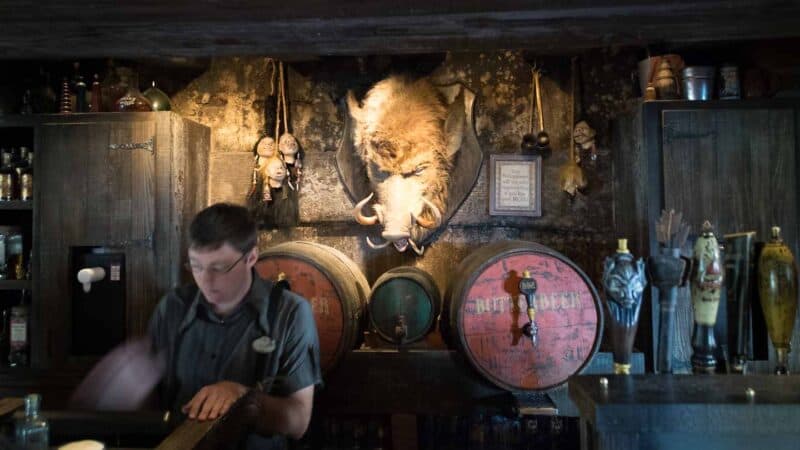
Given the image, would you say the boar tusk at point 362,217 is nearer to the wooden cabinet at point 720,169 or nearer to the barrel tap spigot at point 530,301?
the barrel tap spigot at point 530,301

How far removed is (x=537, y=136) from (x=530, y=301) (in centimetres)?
125

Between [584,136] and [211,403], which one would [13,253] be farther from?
[584,136]

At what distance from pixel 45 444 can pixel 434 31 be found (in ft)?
4.69

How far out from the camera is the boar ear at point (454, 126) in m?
3.37

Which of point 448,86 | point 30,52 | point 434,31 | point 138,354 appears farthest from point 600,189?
point 30,52

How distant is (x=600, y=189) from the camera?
337cm

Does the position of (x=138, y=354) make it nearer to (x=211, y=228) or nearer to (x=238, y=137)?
(x=211, y=228)

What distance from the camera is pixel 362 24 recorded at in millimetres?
1432

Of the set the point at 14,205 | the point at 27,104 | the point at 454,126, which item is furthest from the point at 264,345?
the point at 27,104

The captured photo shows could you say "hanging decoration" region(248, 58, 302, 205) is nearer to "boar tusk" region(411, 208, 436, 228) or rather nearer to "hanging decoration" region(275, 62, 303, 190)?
"hanging decoration" region(275, 62, 303, 190)

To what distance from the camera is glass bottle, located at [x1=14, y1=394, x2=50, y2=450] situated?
1295 millimetres

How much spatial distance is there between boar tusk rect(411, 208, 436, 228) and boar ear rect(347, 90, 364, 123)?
72 cm

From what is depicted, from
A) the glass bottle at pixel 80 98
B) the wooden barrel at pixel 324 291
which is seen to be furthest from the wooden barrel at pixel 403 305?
the glass bottle at pixel 80 98

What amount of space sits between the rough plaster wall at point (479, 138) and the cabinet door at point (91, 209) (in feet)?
1.85
